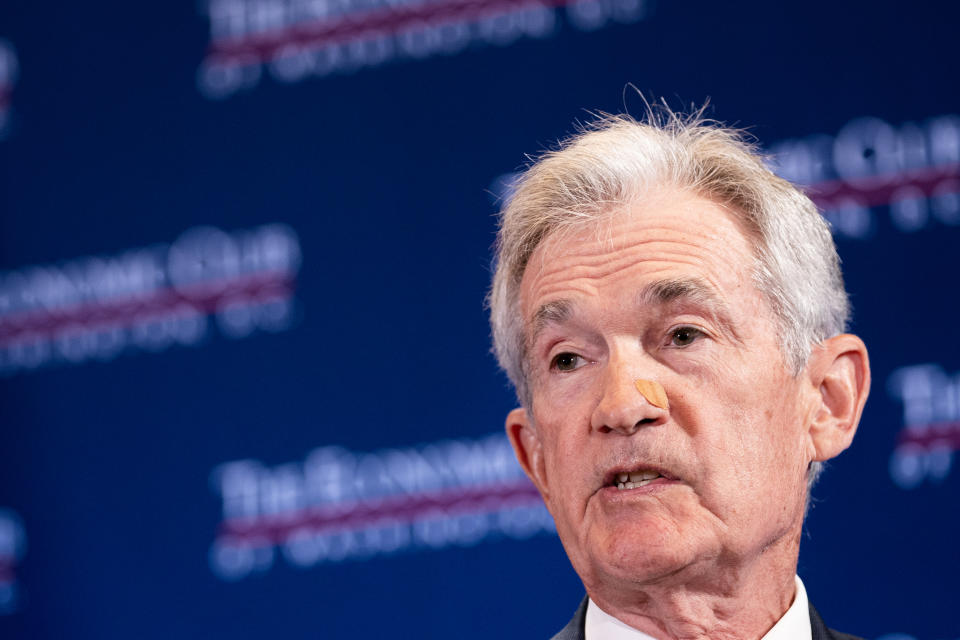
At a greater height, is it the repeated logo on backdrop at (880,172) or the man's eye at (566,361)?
the repeated logo on backdrop at (880,172)

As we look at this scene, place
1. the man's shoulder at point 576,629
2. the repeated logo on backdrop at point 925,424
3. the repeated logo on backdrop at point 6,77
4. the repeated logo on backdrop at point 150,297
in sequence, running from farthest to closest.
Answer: the repeated logo on backdrop at point 6,77
the repeated logo on backdrop at point 150,297
the repeated logo on backdrop at point 925,424
the man's shoulder at point 576,629

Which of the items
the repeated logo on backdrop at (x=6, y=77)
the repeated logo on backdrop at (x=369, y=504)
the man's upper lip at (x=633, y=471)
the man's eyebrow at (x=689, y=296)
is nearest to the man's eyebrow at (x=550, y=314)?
the man's eyebrow at (x=689, y=296)

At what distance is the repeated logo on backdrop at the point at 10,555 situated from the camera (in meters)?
3.03

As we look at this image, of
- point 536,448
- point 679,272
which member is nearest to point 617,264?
point 679,272

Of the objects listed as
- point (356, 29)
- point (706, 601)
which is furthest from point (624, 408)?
point (356, 29)

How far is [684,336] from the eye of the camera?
1578 millimetres

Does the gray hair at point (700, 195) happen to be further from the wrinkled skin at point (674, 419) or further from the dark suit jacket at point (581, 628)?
the dark suit jacket at point (581, 628)

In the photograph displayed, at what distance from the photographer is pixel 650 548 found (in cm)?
146

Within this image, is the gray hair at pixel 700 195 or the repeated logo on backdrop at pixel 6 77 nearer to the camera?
the gray hair at pixel 700 195

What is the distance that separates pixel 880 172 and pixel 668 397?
4.05 ft

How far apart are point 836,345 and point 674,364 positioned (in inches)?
13.0

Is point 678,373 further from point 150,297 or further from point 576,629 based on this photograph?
point 150,297

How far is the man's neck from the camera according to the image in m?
1.55

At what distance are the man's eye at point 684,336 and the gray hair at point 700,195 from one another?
0.44 feet
